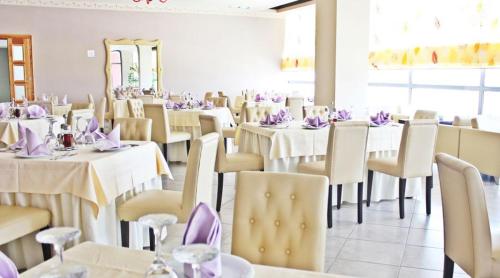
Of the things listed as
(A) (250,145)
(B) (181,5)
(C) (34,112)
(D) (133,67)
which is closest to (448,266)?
(A) (250,145)

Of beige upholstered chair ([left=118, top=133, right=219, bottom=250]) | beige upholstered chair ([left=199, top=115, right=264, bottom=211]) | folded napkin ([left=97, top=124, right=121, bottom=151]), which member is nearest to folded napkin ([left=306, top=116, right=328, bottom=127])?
beige upholstered chair ([left=199, top=115, right=264, bottom=211])

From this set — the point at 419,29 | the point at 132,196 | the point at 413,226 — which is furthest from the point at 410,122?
the point at 419,29

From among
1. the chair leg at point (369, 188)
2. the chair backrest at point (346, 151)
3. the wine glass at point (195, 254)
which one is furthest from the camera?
the chair leg at point (369, 188)

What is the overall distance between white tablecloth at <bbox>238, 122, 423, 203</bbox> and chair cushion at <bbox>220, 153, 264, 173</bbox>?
8cm

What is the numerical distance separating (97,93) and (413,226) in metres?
9.31

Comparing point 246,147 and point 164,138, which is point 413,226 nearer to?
point 246,147

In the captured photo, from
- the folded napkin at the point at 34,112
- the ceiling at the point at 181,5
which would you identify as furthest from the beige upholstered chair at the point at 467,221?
the ceiling at the point at 181,5

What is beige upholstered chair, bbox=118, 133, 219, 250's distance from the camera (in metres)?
3.20

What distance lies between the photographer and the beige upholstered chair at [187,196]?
3197 millimetres

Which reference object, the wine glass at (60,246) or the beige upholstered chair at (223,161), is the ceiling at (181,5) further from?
the wine glass at (60,246)

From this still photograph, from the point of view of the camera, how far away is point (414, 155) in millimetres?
4652

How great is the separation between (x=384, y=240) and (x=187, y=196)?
1843mm

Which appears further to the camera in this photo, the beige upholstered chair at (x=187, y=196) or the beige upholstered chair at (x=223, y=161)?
the beige upholstered chair at (x=223, y=161)

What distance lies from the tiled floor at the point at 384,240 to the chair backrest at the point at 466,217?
876 millimetres
